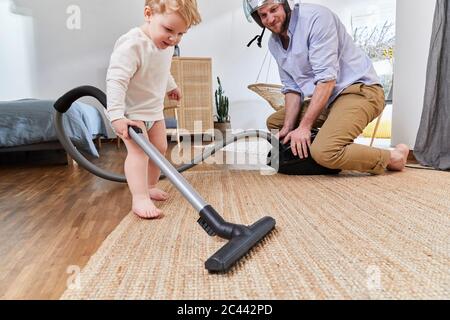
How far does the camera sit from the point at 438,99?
171 centimetres

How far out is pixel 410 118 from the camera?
2029 mm

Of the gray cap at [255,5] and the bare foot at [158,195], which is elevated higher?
the gray cap at [255,5]

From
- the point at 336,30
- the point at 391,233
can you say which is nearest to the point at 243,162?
the point at 336,30

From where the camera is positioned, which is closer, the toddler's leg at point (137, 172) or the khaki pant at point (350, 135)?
the toddler's leg at point (137, 172)

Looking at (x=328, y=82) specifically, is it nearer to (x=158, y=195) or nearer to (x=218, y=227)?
(x=158, y=195)

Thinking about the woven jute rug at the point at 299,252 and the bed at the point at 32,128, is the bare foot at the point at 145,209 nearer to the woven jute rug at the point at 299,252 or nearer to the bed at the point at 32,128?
the woven jute rug at the point at 299,252

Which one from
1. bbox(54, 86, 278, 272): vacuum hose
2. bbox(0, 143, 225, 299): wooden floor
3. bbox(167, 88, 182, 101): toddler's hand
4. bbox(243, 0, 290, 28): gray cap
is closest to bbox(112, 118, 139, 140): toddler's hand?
bbox(54, 86, 278, 272): vacuum hose

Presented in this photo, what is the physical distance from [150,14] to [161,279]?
0.75 meters

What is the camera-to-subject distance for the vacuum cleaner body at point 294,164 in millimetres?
1547

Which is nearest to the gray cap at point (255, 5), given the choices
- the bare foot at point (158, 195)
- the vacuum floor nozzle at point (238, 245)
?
the bare foot at point (158, 195)

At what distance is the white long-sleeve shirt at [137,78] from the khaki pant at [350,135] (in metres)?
0.66

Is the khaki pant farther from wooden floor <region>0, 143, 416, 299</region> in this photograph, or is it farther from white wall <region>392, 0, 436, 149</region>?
wooden floor <region>0, 143, 416, 299</region>

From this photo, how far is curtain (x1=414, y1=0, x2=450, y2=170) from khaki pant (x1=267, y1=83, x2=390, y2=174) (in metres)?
0.36
